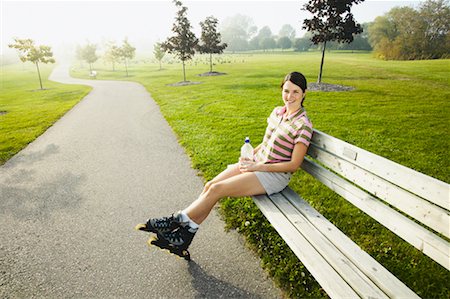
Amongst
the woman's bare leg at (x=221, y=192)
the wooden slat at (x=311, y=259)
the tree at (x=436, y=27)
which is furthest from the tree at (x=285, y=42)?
the wooden slat at (x=311, y=259)

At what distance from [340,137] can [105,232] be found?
5.89 m

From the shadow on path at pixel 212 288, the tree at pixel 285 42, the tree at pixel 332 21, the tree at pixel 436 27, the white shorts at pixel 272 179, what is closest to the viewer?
the shadow on path at pixel 212 288

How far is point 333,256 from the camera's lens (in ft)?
7.62

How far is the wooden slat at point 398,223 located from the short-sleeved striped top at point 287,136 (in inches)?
18.7

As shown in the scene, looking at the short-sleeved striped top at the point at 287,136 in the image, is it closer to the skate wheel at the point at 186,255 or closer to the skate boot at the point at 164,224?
the skate boot at the point at 164,224

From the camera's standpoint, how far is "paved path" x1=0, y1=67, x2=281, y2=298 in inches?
113

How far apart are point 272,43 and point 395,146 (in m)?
105

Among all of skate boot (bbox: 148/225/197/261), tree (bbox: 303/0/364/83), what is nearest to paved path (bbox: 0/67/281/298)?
skate boot (bbox: 148/225/197/261)

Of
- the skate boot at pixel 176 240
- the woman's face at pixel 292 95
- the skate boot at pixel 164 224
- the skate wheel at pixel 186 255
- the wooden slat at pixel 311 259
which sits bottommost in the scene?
the skate wheel at pixel 186 255

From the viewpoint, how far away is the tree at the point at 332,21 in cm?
1412

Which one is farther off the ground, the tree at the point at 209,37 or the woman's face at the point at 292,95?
the tree at the point at 209,37

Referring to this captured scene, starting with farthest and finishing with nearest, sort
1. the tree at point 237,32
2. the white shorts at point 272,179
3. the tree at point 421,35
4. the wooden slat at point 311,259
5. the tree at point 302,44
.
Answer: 1. the tree at point 237,32
2. the tree at point 302,44
3. the tree at point 421,35
4. the white shorts at point 272,179
5. the wooden slat at point 311,259

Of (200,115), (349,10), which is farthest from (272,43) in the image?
(200,115)

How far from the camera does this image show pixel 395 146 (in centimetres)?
632
